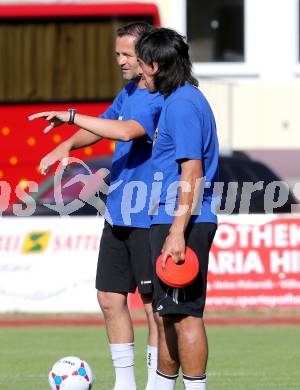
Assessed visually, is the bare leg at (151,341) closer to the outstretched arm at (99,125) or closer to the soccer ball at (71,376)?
the soccer ball at (71,376)

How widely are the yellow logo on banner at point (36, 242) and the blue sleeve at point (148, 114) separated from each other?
662 cm

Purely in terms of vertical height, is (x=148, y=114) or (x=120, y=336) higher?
(x=148, y=114)

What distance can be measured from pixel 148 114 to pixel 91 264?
6564mm

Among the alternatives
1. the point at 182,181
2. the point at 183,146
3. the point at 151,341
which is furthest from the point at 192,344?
the point at 151,341

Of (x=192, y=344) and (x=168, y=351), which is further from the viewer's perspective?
(x=168, y=351)

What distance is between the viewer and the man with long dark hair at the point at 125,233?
7777 millimetres

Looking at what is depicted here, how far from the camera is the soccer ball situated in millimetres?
7961

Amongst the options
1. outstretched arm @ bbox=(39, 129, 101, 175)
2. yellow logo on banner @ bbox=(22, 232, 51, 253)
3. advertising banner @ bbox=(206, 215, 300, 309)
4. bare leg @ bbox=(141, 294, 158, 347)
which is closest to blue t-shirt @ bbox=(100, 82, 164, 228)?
outstretched arm @ bbox=(39, 129, 101, 175)

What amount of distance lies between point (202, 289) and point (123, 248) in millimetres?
1259

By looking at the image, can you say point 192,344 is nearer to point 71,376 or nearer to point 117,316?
point 117,316

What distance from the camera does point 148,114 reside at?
7.59m

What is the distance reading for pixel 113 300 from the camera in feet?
26.4

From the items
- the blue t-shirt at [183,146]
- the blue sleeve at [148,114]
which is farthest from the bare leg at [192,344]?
the blue sleeve at [148,114]

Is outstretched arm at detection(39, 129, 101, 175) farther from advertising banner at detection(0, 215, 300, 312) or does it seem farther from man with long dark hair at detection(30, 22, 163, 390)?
advertising banner at detection(0, 215, 300, 312)
